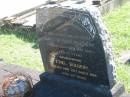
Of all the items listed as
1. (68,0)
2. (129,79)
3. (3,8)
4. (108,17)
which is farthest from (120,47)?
(3,8)

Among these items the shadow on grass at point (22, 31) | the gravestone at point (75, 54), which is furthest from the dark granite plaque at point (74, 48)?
the shadow on grass at point (22, 31)

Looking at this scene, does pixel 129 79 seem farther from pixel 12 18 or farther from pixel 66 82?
pixel 12 18

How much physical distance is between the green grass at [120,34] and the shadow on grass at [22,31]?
1797 mm

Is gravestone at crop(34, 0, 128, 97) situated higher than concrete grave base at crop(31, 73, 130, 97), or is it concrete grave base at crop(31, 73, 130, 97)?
gravestone at crop(34, 0, 128, 97)

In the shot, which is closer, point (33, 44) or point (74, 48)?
point (74, 48)

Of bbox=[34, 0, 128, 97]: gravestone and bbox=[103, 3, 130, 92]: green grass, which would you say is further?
bbox=[103, 3, 130, 92]: green grass

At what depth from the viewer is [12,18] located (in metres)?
8.31

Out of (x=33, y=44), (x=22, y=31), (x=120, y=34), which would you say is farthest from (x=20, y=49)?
(x=120, y=34)

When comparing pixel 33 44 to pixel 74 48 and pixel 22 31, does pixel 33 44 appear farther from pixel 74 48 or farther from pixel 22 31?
pixel 74 48

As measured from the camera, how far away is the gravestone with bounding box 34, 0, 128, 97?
12.3ft

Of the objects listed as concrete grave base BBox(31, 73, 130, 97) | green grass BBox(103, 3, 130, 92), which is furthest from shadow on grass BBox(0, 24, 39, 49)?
concrete grave base BBox(31, 73, 130, 97)

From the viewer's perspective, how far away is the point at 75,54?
407 cm

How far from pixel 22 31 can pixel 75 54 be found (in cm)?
400

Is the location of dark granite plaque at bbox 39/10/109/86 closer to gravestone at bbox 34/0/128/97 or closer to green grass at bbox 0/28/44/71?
gravestone at bbox 34/0/128/97
